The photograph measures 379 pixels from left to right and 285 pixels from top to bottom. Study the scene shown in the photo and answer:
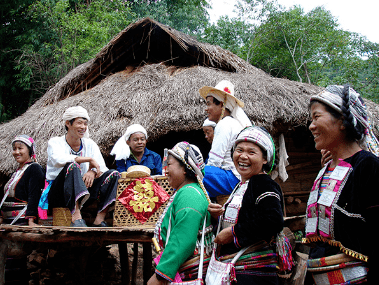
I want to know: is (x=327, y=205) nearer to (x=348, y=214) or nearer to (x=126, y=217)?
(x=348, y=214)

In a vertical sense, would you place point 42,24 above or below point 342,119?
above

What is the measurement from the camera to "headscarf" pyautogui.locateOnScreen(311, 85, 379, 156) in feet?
5.82

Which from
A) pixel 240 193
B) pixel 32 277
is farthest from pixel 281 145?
pixel 32 277

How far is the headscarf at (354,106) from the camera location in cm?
177

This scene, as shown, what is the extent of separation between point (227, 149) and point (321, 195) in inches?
58.8

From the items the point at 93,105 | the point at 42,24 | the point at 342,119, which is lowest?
the point at 342,119

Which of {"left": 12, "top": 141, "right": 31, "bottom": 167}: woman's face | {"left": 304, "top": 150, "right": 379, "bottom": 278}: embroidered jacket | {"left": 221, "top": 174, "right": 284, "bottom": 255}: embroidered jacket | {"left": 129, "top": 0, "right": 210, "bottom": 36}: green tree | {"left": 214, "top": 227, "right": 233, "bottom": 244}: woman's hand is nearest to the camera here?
{"left": 304, "top": 150, "right": 379, "bottom": 278}: embroidered jacket

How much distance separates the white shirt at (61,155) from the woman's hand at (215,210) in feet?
7.51

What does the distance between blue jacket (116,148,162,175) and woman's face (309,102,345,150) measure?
9.68 ft

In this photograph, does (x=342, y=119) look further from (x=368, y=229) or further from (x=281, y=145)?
(x=281, y=145)

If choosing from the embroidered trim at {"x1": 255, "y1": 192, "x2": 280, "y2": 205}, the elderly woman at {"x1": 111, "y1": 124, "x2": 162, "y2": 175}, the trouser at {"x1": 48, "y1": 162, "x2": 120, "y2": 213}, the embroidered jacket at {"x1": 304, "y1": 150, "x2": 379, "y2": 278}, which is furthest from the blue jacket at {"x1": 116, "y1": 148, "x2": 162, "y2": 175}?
the embroidered jacket at {"x1": 304, "y1": 150, "x2": 379, "y2": 278}

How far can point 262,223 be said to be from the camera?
5.93 ft

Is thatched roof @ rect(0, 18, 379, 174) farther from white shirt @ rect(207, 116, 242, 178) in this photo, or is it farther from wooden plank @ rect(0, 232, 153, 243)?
white shirt @ rect(207, 116, 242, 178)

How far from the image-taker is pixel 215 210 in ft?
6.69
